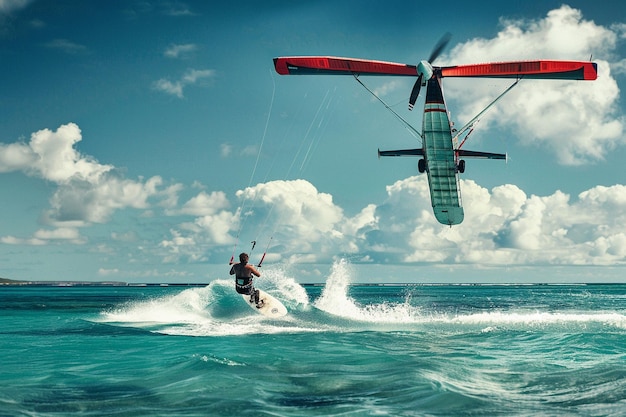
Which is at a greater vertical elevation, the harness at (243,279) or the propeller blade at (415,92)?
the propeller blade at (415,92)

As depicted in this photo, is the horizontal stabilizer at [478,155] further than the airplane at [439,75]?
Yes

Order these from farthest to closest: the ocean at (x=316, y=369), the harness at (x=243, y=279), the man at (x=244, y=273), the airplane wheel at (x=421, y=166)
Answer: the airplane wheel at (x=421, y=166) → the harness at (x=243, y=279) → the man at (x=244, y=273) → the ocean at (x=316, y=369)

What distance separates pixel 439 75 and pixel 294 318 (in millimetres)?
14363

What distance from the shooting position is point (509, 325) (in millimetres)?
27188

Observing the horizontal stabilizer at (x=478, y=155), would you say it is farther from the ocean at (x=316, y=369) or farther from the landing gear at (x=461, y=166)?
the ocean at (x=316, y=369)

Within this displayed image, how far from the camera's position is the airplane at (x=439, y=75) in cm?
2567

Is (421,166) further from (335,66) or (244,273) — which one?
(244,273)

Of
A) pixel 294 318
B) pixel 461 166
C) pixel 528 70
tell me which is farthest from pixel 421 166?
pixel 294 318

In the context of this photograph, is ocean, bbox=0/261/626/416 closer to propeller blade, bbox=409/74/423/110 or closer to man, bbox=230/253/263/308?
man, bbox=230/253/263/308

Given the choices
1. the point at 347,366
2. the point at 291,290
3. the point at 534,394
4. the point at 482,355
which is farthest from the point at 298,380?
the point at 291,290

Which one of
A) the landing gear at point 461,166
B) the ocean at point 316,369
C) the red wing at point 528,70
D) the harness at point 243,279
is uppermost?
the red wing at point 528,70

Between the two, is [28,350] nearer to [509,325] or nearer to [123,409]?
Result: [123,409]

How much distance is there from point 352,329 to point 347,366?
10.3m

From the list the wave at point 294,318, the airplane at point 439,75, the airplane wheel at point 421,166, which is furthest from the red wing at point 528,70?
the wave at point 294,318
